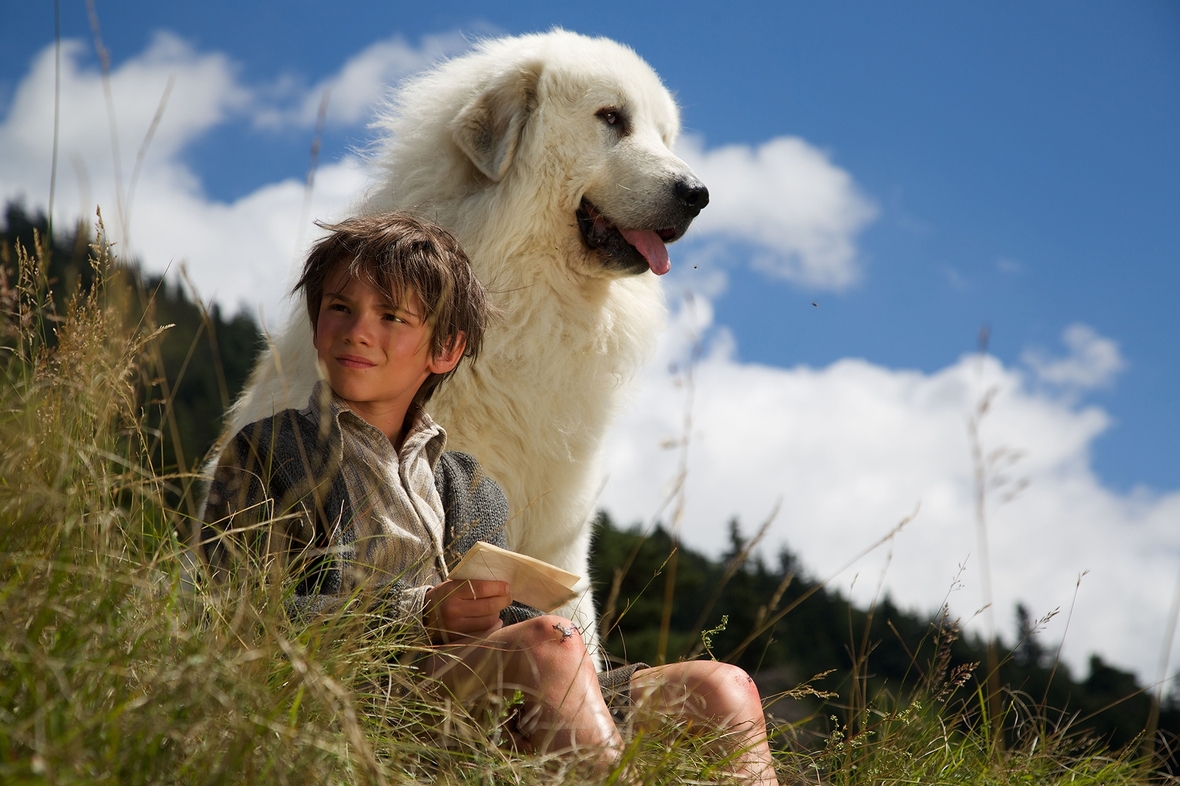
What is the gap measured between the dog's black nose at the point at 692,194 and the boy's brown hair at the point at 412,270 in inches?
46.3

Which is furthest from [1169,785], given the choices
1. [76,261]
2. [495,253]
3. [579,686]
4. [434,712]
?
[76,261]

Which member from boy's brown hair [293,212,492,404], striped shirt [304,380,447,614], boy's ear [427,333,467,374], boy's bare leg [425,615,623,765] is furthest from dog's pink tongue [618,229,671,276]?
boy's bare leg [425,615,623,765]

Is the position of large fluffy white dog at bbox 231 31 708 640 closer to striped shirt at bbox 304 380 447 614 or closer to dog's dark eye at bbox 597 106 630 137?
dog's dark eye at bbox 597 106 630 137

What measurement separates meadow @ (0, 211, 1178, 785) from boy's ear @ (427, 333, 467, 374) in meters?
0.60

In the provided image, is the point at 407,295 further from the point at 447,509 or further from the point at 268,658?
the point at 268,658

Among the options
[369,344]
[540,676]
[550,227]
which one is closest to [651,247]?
[550,227]

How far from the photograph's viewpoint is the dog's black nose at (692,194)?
3457 mm

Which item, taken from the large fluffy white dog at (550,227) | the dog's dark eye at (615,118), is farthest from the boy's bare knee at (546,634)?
the dog's dark eye at (615,118)

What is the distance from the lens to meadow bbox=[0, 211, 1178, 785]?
4.00 ft

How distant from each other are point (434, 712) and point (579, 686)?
29cm

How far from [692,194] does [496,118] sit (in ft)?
2.57

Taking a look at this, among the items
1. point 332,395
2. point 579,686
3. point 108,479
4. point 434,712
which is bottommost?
point 434,712

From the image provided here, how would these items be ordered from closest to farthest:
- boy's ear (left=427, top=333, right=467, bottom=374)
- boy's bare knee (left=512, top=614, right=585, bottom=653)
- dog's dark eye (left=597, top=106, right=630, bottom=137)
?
boy's bare knee (left=512, top=614, right=585, bottom=653), boy's ear (left=427, top=333, right=467, bottom=374), dog's dark eye (left=597, top=106, right=630, bottom=137)

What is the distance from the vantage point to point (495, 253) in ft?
11.0
